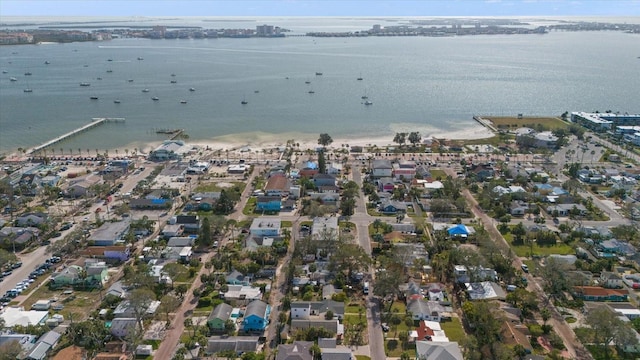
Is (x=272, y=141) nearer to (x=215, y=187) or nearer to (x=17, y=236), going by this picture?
(x=215, y=187)

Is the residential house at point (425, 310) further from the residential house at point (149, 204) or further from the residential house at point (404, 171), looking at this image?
the residential house at point (149, 204)

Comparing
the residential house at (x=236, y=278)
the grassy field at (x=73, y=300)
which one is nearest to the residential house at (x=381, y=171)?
the residential house at (x=236, y=278)

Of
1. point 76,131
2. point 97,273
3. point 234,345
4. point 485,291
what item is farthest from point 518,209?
point 76,131

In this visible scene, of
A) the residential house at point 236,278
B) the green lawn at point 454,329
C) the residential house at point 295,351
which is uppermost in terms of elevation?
the residential house at point 295,351

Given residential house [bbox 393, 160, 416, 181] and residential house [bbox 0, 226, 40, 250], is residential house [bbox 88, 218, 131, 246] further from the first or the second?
residential house [bbox 393, 160, 416, 181]

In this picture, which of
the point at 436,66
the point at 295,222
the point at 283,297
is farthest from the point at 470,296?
the point at 436,66
